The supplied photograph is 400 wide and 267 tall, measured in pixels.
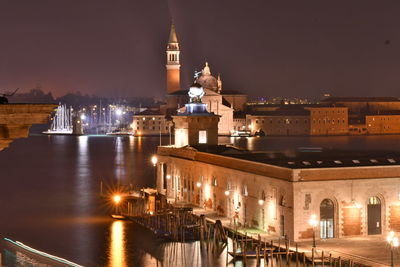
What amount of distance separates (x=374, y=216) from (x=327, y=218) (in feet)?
4.54

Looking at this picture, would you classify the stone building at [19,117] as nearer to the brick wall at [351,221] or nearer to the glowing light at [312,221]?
the glowing light at [312,221]

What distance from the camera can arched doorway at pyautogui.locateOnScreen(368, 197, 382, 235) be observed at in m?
22.5

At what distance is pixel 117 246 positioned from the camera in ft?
81.9

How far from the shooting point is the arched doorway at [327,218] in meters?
22.0

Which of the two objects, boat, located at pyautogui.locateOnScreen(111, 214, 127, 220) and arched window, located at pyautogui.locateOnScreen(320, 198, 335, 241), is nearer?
arched window, located at pyautogui.locateOnScreen(320, 198, 335, 241)

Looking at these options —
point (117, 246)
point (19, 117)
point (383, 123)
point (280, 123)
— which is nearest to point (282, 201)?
point (117, 246)

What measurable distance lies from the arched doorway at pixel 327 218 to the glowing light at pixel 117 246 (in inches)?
209

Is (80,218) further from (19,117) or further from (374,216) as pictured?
(19,117)

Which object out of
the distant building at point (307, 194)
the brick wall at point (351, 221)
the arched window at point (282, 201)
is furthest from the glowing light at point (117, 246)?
the brick wall at point (351, 221)

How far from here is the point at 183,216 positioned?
2661 cm

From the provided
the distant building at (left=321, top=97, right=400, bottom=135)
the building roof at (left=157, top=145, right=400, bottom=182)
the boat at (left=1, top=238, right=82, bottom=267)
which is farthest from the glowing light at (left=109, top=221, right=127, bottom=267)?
the distant building at (left=321, top=97, right=400, bottom=135)

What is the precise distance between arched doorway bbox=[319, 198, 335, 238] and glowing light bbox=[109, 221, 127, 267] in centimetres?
531

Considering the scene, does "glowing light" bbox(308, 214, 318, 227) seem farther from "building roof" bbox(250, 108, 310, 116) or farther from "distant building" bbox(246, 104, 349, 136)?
"building roof" bbox(250, 108, 310, 116)

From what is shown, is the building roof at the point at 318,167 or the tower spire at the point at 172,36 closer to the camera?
the building roof at the point at 318,167
